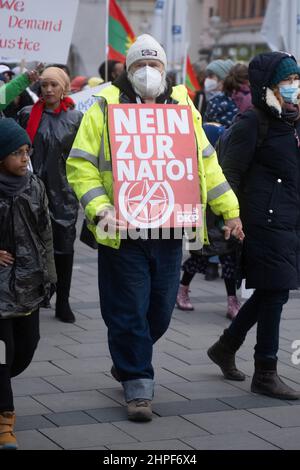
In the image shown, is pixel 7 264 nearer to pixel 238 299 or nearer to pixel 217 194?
pixel 217 194

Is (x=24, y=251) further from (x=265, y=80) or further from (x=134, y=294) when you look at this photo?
(x=265, y=80)

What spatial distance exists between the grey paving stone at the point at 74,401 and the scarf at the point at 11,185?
3.84ft

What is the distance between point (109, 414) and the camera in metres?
5.45

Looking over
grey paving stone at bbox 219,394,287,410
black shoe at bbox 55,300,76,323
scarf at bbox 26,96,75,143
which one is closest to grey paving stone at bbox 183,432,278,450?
grey paving stone at bbox 219,394,287,410

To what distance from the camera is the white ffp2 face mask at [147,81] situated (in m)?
5.40

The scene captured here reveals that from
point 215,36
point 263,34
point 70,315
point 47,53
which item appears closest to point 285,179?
point 70,315

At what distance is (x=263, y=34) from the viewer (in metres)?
14.0

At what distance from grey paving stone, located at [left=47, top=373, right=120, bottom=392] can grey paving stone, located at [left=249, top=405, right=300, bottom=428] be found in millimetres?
910

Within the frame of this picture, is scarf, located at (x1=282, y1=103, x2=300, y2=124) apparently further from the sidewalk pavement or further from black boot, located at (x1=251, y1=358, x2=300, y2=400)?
the sidewalk pavement

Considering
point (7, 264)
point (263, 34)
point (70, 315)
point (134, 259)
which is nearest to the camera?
point (7, 264)

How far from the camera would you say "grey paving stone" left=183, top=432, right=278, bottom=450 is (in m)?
4.90

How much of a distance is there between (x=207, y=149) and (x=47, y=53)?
3.41 m

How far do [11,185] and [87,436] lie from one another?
118 cm

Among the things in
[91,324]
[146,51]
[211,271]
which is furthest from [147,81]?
[211,271]
